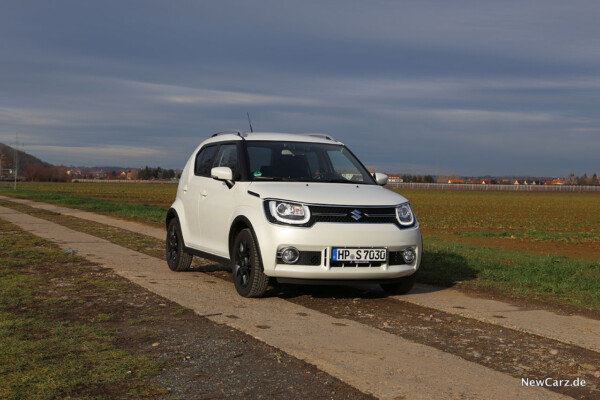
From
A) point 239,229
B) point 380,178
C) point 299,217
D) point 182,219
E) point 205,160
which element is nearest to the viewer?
point 299,217

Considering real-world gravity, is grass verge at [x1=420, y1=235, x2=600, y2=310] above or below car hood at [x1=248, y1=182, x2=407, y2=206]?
below

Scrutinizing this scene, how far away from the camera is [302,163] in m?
8.53

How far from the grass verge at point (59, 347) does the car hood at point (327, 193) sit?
2.19m

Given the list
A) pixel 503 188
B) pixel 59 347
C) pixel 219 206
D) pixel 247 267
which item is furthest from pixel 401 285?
pixel 503 188

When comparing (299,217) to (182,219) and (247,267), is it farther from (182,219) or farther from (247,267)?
(182,219)

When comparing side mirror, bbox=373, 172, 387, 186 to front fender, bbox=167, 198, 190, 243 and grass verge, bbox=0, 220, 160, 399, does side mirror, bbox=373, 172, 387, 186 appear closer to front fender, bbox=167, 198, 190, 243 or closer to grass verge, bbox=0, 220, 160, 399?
front fender, bbox=167, 198, 190, 243

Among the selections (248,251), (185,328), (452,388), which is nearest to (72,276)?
(248,251)

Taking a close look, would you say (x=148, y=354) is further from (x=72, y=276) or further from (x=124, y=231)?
(x=124, y=231)

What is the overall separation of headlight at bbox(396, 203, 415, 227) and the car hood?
7 cm

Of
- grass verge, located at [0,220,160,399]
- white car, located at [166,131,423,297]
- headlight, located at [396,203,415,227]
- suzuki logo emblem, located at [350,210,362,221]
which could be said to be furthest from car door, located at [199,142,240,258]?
headlight, located at [396,203,415,227]

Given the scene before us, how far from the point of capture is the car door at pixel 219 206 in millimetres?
8273

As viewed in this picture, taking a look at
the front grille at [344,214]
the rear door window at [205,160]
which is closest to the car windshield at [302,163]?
the rear door window at [205,160]

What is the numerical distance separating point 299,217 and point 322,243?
0.37 metres

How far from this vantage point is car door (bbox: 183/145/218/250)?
30.3 feet
